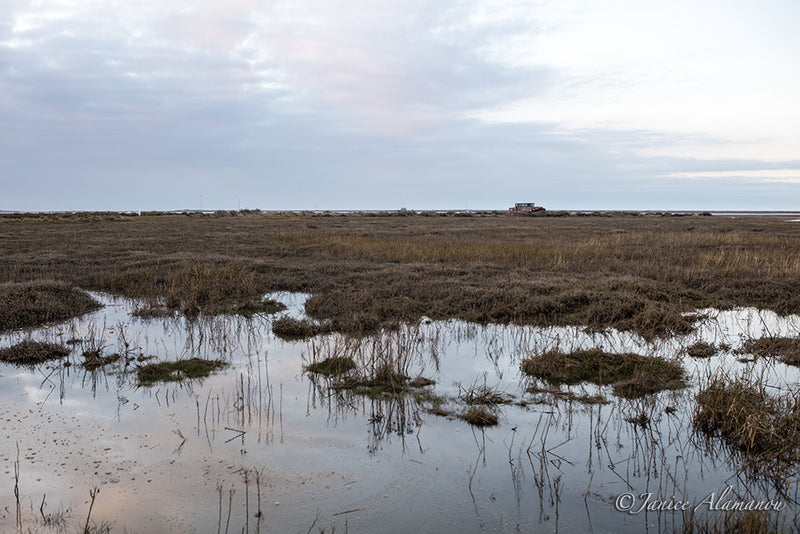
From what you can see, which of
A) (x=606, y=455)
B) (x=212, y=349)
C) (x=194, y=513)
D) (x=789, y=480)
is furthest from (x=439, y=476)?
(x=212, y=349)

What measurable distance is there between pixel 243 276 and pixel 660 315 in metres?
12.4

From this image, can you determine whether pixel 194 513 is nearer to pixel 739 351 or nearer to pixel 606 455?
pixel 606 455

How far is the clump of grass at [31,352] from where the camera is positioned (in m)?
9.44

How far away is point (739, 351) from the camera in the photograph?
982 cm

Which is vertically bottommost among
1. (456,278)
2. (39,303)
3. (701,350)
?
(701,350)

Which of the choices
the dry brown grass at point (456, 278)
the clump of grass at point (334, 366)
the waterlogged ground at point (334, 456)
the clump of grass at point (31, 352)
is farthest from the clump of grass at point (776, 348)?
the clump of grass at point (31, 352)

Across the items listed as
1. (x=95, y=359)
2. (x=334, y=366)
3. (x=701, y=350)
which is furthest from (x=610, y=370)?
(x=95, y=359)

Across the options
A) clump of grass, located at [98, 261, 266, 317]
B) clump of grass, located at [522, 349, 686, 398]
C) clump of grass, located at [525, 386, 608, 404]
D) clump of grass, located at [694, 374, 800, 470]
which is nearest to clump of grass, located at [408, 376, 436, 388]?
clump of grass, located at [525, 386, 608, 404]

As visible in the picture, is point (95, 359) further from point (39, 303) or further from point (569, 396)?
point (569, 396)

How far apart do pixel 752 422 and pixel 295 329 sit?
8486mm

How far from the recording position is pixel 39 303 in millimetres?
12984

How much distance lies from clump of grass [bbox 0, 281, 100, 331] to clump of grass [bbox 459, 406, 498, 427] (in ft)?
A: 35.5

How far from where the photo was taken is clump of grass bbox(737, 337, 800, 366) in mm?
9195

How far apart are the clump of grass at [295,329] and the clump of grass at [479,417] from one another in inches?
→ 203
